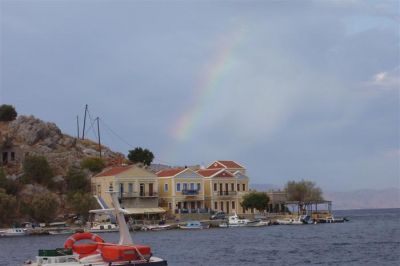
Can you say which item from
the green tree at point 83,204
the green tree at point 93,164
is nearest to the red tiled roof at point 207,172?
the green tree at point 93,164

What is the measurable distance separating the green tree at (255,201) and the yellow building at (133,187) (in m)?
15.0

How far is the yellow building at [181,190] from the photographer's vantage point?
132 metres

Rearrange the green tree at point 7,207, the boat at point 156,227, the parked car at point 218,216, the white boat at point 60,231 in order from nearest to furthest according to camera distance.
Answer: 1. the white boat at point 60,231
2. the green tree at point 7,207
3. the boat at point 156,227
4. the parked car at point 218,216

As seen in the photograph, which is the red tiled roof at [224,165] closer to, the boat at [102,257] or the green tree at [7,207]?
the green tree at [7,207]

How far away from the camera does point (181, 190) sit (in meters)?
132

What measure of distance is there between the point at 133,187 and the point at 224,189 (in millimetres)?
17874

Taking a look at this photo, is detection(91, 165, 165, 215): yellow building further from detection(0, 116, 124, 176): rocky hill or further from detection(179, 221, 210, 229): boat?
detection(0, 116, 124, 176): rocky hill

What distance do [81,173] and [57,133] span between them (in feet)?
76.6

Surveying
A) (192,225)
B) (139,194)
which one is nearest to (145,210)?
(139,194)

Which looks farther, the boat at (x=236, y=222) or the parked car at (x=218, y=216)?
the parked car at (x=218, y=216)

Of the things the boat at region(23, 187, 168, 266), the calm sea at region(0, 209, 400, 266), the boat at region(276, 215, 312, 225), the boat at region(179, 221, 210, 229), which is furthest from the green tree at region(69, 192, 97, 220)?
the boat at region(23, 187, 168, 266)

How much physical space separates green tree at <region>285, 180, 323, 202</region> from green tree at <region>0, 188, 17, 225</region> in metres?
55.5

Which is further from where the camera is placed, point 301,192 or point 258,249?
point 301,192

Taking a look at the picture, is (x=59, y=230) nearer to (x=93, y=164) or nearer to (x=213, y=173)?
(x=93, y=164)
